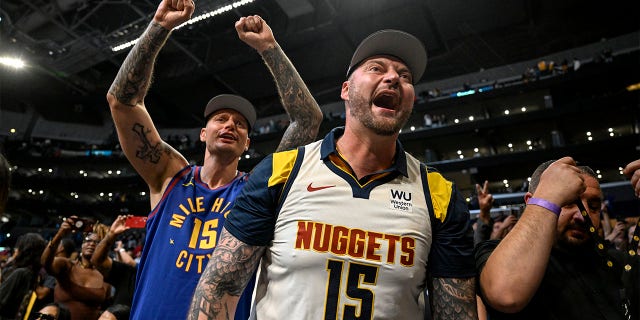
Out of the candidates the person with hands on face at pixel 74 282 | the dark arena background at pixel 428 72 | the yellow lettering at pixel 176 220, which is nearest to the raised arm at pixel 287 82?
the yellow lettering at pixel 176 220

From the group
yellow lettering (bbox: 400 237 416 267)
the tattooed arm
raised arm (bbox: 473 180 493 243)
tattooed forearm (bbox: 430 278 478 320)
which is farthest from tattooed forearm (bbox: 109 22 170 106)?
raised arm (bbox: 473 180 493 243)

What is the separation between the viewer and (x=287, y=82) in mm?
2287

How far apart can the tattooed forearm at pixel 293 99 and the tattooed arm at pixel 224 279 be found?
940 millimetres

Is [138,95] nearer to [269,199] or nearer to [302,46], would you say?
[269,199]

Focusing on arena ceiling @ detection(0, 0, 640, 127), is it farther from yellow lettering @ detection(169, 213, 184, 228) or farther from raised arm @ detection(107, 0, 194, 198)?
yellow lettering @ detection(169, 213, 184, 228)

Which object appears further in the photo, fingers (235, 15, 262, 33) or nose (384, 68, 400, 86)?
fingers (235, 15, 262, 33)

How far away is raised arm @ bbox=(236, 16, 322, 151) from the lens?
7.30 feet

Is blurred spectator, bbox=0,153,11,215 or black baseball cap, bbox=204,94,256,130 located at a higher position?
black baseball cap, bbox=204,94,256,130

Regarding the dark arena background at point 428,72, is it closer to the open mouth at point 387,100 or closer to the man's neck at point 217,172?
the man's neck at point 217,172

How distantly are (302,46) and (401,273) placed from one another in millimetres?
21412

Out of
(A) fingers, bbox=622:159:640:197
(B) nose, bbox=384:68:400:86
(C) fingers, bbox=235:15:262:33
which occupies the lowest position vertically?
(A) fingers, bbox=622:159:640:197

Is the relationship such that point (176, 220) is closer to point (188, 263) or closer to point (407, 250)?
point (188, 263)

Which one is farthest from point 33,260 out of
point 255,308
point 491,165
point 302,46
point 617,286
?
point 491,165

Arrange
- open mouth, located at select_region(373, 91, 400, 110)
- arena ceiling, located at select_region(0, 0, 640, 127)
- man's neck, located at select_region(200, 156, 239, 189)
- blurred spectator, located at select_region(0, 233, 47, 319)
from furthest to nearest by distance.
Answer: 1. arena ceiling, located at select_region(0, 0, 640, 127)
2. blurred spectator, located at select_region(0, 233, 47, 319)
3. man's neck, located at select_region(200, 156, 239, 189)
4. open mouth, located at select_region(373, 91, 400, 110)
